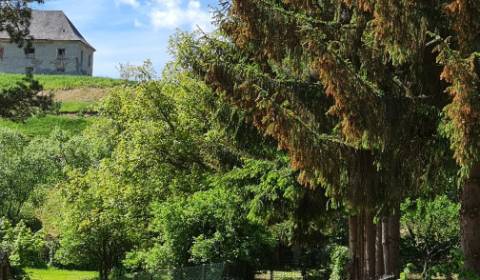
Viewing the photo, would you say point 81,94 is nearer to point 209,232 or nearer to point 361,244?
point 209,232

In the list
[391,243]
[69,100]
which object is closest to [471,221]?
[391,243]

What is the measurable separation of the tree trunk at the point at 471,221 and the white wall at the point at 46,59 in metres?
77.2

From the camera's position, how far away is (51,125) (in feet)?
206

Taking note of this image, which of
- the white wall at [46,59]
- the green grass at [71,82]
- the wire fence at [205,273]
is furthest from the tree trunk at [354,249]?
the white wall at [46,59]

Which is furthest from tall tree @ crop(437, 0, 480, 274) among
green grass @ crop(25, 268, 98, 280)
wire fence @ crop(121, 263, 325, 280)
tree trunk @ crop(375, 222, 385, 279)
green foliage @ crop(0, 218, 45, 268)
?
green grass @ crop(25, 268, 98, 280)

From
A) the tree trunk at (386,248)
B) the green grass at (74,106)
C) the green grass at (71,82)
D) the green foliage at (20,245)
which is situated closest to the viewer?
the tree trunk at (386,248)

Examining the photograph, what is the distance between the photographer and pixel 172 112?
25719mm

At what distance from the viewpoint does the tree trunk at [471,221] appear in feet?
29.1

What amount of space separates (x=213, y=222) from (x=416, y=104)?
970cm

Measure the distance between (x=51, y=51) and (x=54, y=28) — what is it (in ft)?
10.0

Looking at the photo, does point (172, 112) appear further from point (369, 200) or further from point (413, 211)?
point (369, 200)

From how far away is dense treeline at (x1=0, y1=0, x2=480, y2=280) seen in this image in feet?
28.3

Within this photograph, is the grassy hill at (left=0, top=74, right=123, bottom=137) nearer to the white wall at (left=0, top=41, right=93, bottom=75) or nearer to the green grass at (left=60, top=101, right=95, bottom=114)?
the green grass at (left=60, top=101, right=95, bottom=114)

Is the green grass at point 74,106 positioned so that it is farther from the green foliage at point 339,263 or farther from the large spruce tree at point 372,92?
the large spruce tree at point 372,92
